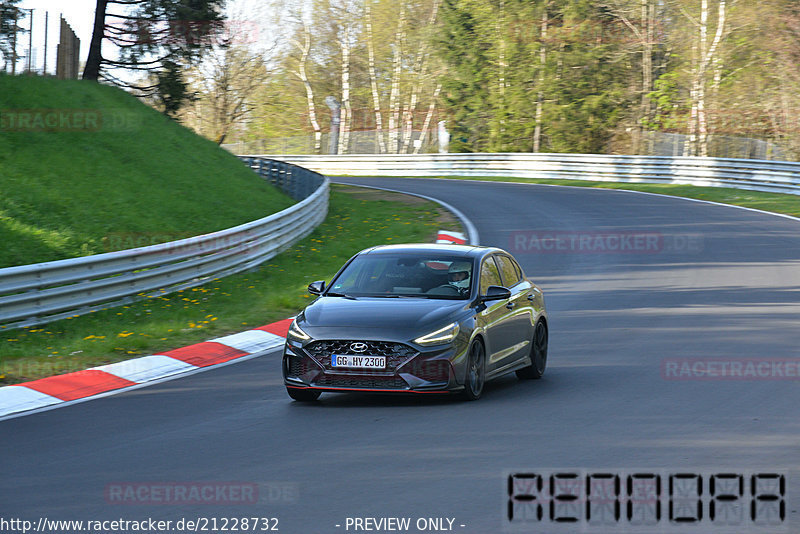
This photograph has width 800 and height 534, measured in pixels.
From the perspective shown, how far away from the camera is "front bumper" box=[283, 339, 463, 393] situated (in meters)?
9.48

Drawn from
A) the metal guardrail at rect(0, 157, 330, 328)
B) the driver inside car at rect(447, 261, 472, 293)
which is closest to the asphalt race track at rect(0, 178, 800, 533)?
the driver inside car at rect(447, 261, 472, 293)

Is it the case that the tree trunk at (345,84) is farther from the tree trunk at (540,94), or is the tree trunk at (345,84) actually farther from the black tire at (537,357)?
the black tire at (537,357)

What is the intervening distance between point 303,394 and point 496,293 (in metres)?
2.11

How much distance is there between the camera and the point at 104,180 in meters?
24.7

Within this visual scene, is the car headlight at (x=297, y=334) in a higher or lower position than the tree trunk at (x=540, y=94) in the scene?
lower

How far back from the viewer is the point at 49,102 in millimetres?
26984

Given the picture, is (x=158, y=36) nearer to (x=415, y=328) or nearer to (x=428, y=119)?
(x=415, y=328)

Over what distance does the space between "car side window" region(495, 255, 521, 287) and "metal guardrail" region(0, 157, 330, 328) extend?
20.9 feet

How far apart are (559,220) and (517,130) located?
34.3m

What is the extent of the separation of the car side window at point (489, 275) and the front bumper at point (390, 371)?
1.33 metres

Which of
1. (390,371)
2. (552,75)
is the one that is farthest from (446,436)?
(552,75)

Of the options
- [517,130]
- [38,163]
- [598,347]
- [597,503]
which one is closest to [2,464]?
[597,503]

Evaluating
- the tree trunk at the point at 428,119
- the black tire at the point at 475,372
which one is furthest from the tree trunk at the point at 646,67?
the black tire at the point at 475,372

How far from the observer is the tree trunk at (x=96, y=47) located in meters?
33.3
